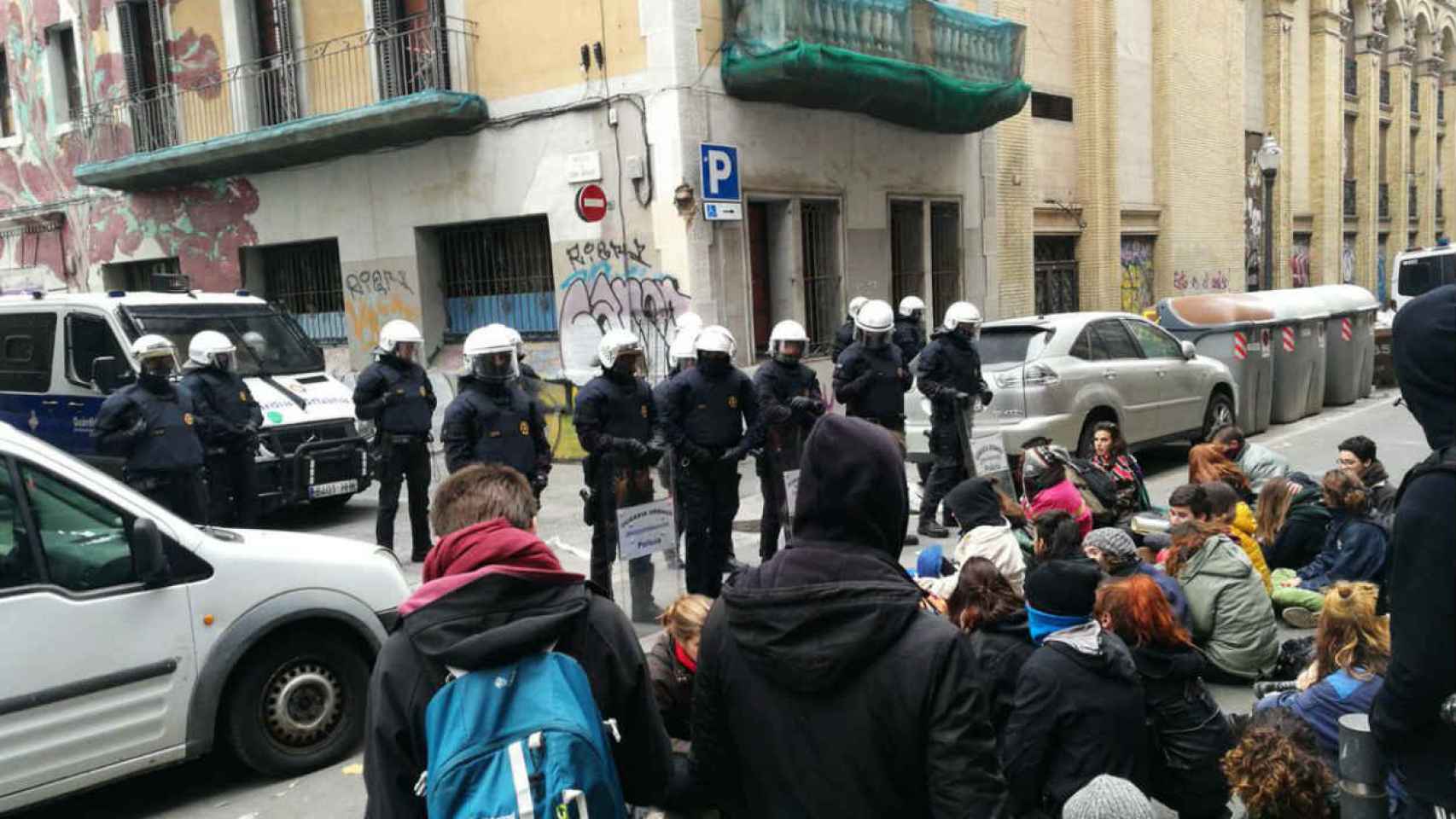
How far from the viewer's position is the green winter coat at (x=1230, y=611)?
522 centimetres

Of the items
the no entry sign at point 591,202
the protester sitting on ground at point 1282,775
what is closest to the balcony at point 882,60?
the no entry sign at point 591,202

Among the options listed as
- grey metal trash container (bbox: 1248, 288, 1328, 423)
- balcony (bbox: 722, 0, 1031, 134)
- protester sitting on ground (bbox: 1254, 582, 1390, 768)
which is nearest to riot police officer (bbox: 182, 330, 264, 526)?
balcony (bbox: 722, 0, 1031, 134)

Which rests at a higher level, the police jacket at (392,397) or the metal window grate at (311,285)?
the metal window grate at (311,285)

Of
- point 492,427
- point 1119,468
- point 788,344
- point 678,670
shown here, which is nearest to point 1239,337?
→ point 1119,468

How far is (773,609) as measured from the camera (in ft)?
6.68

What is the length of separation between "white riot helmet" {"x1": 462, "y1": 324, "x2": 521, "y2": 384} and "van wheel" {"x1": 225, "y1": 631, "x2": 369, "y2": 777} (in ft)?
8.23

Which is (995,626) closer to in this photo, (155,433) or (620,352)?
(620,352)

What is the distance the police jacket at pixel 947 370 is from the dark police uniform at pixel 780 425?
1245mm

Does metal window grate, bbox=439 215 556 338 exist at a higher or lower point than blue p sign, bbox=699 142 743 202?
lower

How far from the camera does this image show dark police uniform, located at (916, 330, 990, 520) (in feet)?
29.8

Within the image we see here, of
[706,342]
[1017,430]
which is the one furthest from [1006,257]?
[706,342]

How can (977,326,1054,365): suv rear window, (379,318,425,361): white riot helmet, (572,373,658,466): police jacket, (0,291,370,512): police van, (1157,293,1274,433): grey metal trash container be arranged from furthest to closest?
(1157,293,1274,433): grey metal trash container < (977,326,1054,365): suv rear window < (0,291,370,512): police van < (379,318,425,361): white riot helmet < (572,373,658,466): police jacket

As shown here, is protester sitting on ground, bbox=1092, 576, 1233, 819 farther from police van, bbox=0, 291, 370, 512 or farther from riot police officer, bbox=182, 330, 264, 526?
police van, bbox=0, 291, 370, 512

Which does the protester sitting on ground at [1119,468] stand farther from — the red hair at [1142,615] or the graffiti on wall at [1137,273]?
the graffiti on wall at [1137,273]
